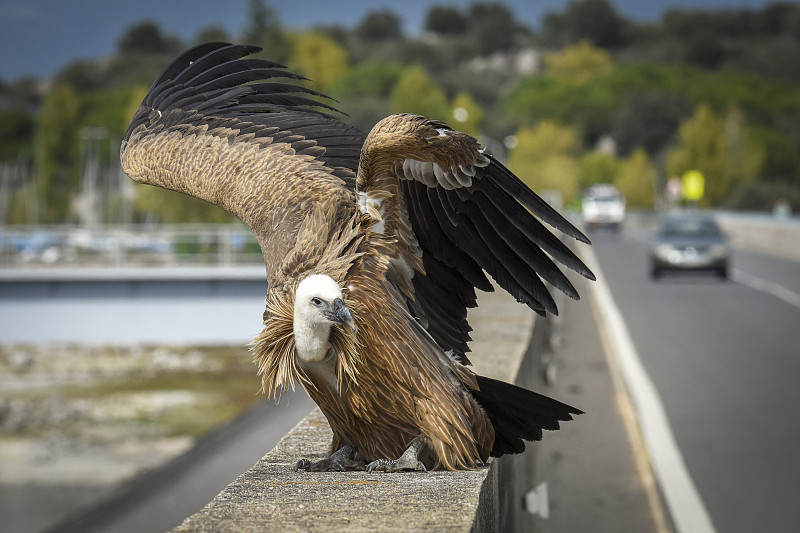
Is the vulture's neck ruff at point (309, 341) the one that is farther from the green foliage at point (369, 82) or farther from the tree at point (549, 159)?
the green foliage at point (369, 82)

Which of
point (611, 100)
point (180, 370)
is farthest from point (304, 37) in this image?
point (180, 370)

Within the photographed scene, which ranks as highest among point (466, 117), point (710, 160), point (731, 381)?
point (466, 117)

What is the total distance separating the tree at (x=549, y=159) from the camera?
103 m

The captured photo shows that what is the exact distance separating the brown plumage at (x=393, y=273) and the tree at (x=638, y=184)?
4022 inches

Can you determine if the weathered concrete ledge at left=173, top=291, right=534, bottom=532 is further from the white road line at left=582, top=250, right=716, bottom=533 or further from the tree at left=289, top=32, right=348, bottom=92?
the tree at left=289, top=32, right=348, bottom=92

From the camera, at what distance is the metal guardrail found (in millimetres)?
38094

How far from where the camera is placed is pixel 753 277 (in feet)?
85.3

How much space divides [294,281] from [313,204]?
44 cm

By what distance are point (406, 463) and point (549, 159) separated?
11463 cm

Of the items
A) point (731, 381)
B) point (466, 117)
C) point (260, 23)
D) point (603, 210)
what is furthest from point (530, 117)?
point (731, 381)

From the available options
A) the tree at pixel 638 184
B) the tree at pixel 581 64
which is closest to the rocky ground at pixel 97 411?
the tree at pixel 638 184

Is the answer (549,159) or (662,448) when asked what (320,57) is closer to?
(549,159)

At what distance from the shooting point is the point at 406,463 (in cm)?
343

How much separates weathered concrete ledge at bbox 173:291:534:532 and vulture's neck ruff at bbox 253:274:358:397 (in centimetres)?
30
